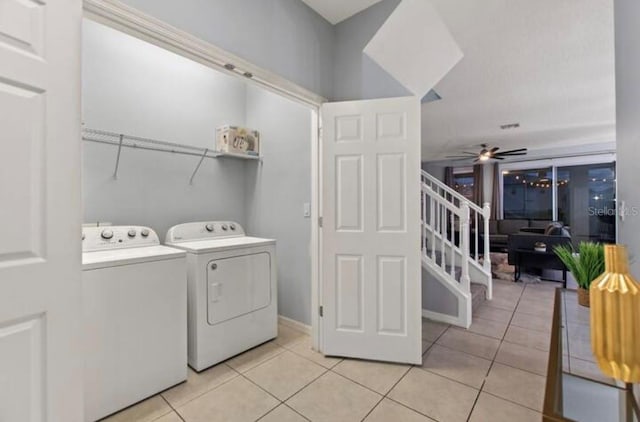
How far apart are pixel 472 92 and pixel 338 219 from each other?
240 cm

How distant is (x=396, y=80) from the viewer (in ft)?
7.36

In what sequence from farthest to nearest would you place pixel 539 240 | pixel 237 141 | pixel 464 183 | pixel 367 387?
1. pixel 464 183
2. pixel 539 240
3. pixel 237 141
4. pixel 367 387

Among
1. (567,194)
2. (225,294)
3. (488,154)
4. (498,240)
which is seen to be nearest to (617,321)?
(225,294)

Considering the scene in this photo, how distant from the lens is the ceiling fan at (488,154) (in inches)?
223

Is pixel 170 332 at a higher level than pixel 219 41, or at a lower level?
lower

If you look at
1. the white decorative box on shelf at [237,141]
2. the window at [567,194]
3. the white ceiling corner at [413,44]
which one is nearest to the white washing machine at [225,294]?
the white decorative box on shelf at [237,141]

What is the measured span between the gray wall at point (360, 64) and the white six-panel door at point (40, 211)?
174 cm

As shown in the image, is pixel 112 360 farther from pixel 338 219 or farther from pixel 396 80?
pixel 396 80

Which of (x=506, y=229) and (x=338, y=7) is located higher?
(x=338, y=7)

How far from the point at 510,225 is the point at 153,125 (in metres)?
7.70

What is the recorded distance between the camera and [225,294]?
2197 mm

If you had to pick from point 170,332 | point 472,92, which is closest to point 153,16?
point 170,332

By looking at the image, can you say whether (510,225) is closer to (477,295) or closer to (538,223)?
(538,223)

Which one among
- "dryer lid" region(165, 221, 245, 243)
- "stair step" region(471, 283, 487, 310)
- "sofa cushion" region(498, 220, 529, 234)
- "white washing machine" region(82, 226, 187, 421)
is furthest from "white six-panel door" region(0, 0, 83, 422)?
"sofa cushion" region(498, 220, 529, 234)
